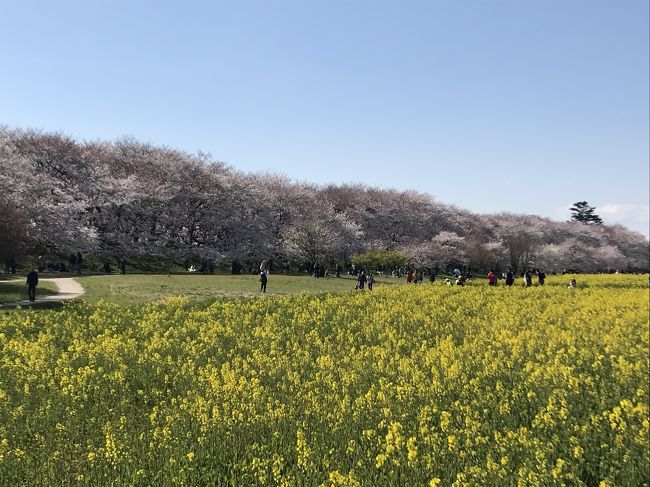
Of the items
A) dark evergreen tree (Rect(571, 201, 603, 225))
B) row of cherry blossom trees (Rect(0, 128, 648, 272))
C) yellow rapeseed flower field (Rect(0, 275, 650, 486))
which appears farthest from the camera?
Answer: dark evergreen tree (Rect(571, 201, 603, 225))

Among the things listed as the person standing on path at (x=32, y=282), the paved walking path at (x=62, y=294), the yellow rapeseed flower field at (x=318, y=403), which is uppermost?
the person standing on path at (x=32, y=282)

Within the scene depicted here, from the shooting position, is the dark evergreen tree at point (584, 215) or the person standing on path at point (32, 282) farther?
the dark evergreen tree at point (584, 215)

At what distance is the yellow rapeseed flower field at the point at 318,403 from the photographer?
23.7ft

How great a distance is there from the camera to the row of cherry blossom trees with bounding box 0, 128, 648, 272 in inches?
1976

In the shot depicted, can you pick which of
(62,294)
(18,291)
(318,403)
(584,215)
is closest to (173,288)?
(62,294)

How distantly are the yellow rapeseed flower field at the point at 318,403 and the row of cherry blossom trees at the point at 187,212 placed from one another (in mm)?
19849

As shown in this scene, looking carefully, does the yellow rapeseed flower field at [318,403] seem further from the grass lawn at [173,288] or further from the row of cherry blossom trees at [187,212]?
the row of cherry blossom trees at [187,212]

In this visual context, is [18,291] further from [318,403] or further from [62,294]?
[318,403]

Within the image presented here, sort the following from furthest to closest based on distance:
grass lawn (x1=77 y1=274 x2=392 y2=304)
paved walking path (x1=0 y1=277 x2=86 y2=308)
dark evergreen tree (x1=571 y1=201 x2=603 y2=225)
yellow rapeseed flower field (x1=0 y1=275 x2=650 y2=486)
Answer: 1. dark evergreen tree (x1=571 y1=201 x2=603 y2=225)
2. grass lawn (x1=77 y1=274 x2=392 y2=304)
3. paved walking path (x1=0 y1=277 x2=86 y2=308)
4. yellow rapeseed flower field (x1=0 y1=275 x2=650 y2=486)

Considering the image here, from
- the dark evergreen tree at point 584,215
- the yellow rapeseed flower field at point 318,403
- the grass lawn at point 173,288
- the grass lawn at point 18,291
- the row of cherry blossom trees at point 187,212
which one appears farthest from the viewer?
the dark evergreen tree at point 584,215

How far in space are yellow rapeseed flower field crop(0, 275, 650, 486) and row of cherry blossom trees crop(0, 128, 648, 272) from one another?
1985cm

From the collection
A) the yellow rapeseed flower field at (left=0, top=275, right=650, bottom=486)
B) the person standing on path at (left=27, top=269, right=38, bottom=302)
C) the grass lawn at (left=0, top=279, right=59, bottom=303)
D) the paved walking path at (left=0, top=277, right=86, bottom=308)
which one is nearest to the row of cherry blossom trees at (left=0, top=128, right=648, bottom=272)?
the grass lawn at (left=0, top=279, right=59, bottom=303)

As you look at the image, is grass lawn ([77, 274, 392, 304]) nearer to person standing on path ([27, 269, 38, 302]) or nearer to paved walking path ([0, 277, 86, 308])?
paved walking path ([0, 277, 86, 308])

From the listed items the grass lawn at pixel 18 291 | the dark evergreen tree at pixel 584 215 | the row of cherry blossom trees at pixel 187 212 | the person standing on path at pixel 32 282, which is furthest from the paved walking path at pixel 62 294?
the dark evergreen tree at pixel 584 215
